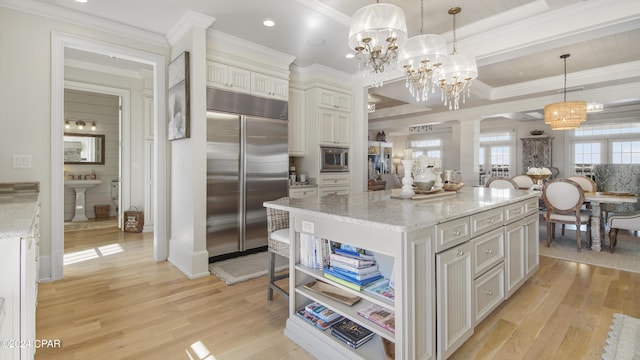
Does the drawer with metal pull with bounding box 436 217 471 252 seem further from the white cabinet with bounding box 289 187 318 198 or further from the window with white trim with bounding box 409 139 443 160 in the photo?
the window with white trim with bounding box 409 139 443 160

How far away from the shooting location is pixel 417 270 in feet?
4.80

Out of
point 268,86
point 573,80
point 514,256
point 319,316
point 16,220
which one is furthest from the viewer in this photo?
point 573,80

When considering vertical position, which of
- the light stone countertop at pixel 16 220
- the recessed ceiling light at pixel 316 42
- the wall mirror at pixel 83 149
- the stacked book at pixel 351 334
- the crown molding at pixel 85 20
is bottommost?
the stacked book at pixel 351 334

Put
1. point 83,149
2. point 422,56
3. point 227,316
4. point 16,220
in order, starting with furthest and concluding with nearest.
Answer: point 83,149 < point 422,56 < point 227,316 < point 16,220

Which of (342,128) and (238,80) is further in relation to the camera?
(342,128)

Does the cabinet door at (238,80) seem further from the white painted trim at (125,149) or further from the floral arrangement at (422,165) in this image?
the white painted trim at (125,149)

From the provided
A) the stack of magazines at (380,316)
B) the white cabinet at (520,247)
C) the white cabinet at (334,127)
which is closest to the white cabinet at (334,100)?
the white cabinet at (334,127)

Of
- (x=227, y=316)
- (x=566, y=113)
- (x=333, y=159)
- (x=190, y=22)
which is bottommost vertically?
(x=227, y=316)

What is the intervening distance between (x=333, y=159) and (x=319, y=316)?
3208mm

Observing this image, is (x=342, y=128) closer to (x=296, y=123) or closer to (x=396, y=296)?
(x=296, y=123)

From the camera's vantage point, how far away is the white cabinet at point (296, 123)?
15.4 ft

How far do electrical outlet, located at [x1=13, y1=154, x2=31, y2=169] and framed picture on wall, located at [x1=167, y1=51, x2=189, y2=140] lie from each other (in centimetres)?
130

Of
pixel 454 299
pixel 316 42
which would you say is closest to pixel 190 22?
pixel 316 42

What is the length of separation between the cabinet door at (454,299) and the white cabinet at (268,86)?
312cm
